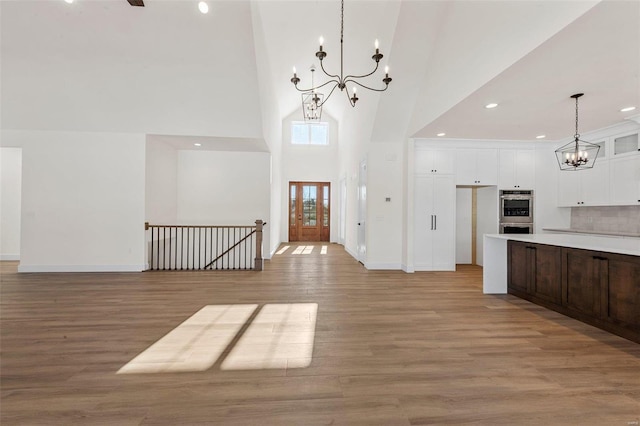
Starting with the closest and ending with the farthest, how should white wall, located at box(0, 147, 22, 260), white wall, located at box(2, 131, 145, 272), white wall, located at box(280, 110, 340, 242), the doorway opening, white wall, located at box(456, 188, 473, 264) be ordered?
white wall, located at box(2, 131, 145, 272) < white wall, located at box(456, 188, 473, 264) < white wall, located at box(0, 147, 22, 260) < white wall, located at box(280, 110, 340, 242) < the doorway opening

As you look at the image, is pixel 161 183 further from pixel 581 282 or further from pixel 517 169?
pixel 517 169

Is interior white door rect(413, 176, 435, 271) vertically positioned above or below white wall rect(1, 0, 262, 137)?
below

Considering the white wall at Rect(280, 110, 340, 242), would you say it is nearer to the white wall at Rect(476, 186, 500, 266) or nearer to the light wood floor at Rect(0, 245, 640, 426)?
the white wall at Rect(476, 186, 500, 266)

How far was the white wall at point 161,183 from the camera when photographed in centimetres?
600

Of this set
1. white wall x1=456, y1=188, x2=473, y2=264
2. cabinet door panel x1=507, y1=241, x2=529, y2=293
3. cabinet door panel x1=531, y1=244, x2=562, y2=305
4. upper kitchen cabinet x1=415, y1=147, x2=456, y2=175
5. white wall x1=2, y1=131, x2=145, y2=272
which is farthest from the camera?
white wall x1=456, y1=188, x2=473, y2=264

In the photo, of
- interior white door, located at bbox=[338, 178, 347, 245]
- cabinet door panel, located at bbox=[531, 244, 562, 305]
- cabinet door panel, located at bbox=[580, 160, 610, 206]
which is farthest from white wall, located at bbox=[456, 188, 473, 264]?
interior white door, located at bbox=[338, 178, 347, 245]

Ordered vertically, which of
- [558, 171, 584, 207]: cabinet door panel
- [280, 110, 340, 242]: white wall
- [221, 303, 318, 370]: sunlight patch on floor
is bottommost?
[221, 303, 318, 370]: sunlight patch on floor

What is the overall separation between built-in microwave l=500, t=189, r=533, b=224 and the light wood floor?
2542mm

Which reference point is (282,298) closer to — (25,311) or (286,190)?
(25,311)

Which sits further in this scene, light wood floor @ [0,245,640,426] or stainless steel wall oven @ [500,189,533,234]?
stainless steel wall oven @ [500,189,533,234]

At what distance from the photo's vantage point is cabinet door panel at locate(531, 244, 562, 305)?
3467 millimetres

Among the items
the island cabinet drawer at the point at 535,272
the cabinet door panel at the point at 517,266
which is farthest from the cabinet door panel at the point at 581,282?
the cabinet door panel at the point at 517,266

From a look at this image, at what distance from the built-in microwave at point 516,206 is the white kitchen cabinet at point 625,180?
128 centimetres

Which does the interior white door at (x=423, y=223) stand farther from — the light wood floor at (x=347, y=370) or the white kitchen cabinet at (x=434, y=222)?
the light wood floor at (x=347, y=370)
